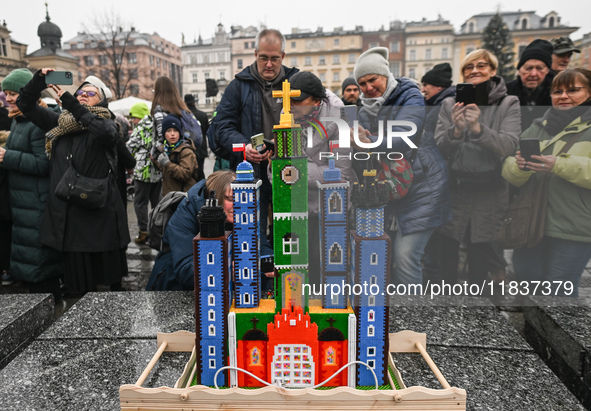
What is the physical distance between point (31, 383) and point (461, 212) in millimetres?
1770

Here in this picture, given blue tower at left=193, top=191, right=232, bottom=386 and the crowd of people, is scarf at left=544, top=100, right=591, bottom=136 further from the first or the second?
blue tower at left=193, top=191, right=232, bottom=386

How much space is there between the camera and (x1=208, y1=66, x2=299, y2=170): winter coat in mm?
2285

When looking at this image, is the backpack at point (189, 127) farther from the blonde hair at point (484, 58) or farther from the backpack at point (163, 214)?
→ the blonde hair at point (484, 58)

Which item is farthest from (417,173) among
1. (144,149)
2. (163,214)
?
(144,149)

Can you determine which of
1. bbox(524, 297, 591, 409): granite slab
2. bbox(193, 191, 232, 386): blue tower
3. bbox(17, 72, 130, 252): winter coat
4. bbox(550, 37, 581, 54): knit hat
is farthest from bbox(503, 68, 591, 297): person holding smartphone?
bbox(17, 72, 130, 252): winter coat

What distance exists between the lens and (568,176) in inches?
81.1

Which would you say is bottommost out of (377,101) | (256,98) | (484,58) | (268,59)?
(377,101)

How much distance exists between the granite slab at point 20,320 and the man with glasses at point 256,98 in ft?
3.98

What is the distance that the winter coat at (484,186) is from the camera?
177 cm

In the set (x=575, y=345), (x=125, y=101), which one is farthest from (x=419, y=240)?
(x=125, y=101)

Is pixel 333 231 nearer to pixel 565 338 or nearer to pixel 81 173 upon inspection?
pixel 565 338

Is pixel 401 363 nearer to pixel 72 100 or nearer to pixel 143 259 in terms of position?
pixel 72 100

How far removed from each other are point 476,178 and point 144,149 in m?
3.60

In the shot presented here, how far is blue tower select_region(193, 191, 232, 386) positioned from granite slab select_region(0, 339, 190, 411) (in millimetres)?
315
